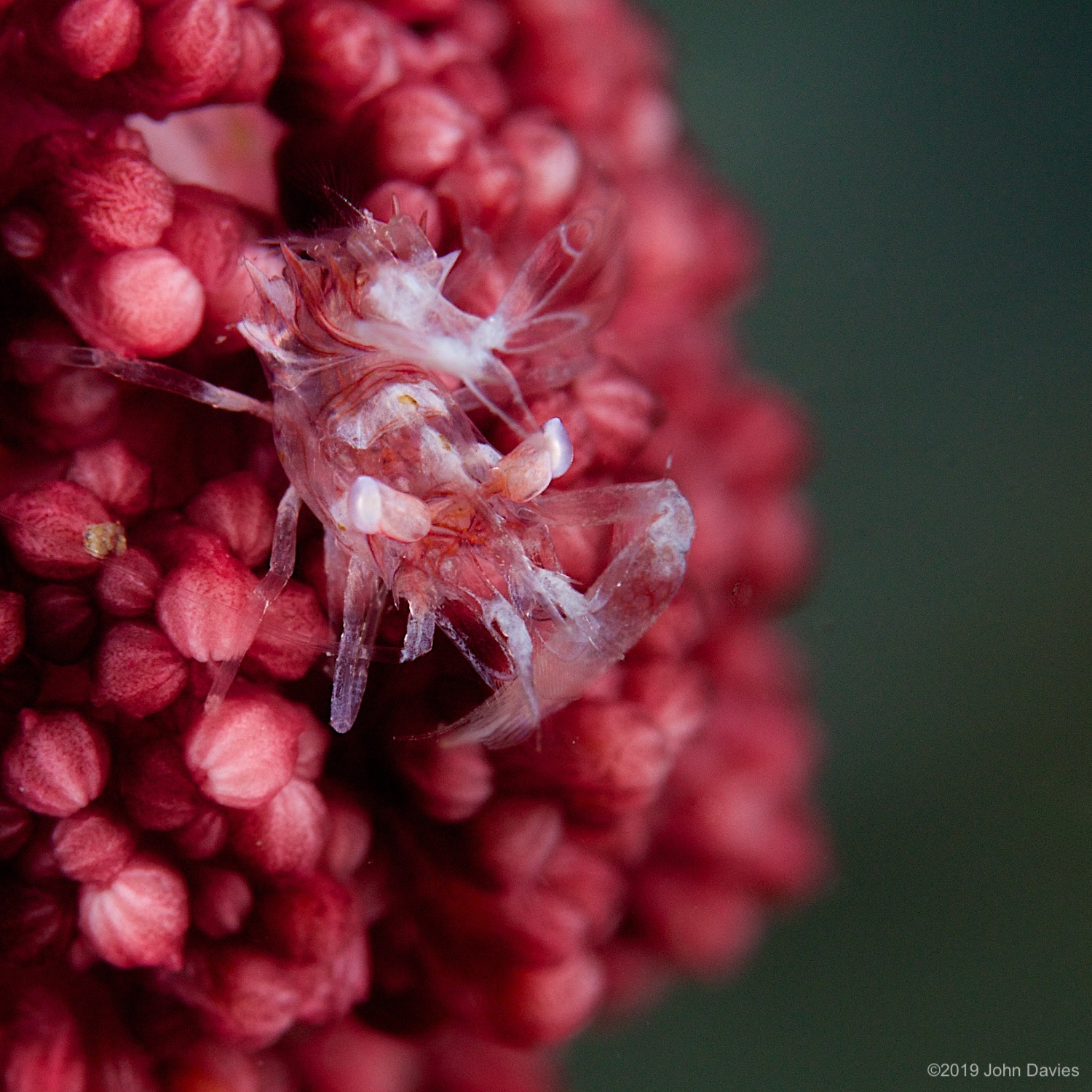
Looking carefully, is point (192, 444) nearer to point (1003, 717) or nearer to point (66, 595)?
point (66, 595)

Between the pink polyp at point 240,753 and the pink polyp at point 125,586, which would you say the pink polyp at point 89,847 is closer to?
the pink polyp at point 240,753

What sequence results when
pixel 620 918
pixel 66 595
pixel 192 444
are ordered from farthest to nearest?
1. pixel 620 918
2. pixel 192 444
3. pixel 66 595

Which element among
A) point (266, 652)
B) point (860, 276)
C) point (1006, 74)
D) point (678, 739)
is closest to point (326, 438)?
point (266, 652)

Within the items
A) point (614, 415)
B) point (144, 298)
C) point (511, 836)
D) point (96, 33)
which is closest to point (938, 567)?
point (614, 415)

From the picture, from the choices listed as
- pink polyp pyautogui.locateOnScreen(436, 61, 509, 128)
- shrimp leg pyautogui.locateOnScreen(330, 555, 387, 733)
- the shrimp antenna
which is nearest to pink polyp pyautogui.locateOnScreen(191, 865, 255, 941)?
shrimp leg pyautogui.locateOnScreen(330, 555, 387, 733)

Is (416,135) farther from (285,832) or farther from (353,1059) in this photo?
(353,1059)
